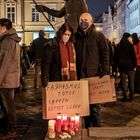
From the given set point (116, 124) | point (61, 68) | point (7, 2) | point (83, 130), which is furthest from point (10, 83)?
point (7, 2)

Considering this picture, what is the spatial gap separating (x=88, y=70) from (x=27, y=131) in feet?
5.98

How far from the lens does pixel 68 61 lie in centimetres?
794

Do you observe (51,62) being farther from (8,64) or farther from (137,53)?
(137,53)

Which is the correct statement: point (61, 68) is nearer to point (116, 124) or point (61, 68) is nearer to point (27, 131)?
point (27, 131)

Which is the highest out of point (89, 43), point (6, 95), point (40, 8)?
point (40, 8)

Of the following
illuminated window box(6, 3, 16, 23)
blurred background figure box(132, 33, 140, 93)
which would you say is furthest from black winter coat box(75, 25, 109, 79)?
illuminated window box(6, 3, 16, 23)

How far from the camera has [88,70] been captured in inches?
316

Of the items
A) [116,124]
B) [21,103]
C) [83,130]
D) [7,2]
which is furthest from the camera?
[7,2]

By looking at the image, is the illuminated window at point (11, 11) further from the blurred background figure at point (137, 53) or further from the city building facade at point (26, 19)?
the blurred background figure at point (137, 53)

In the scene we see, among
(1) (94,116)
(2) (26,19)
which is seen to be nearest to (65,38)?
(1) (94,116)

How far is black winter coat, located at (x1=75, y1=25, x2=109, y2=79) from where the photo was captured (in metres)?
8.03

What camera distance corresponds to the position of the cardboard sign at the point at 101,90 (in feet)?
26.3

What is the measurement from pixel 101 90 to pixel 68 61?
0.65 meters

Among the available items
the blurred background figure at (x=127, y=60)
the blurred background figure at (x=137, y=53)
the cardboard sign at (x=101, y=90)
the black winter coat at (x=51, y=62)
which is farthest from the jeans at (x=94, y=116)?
the blurred background figure at (x=137, y=53)
